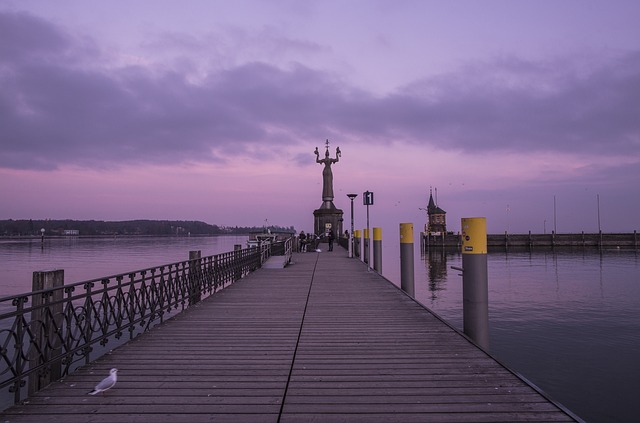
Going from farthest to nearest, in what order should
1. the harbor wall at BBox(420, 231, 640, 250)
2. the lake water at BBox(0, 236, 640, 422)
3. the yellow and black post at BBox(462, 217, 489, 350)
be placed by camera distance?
the harbor wall at BBox(420, 231, 640, 250) < the lake water at BBox(0, 236, 640, 422) < the yellow and black post at BBox(462, 217, 489, 350)

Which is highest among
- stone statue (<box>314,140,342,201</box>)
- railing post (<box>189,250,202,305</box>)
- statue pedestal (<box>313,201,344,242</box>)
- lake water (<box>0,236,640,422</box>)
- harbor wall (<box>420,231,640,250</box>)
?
stone statue (<box>314,140,342,201</box>)

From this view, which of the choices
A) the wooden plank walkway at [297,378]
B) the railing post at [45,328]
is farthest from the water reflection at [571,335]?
the railing post at [45,328]

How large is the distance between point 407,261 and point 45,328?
33.4ft

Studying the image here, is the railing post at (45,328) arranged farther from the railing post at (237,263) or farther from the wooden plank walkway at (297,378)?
the railing post at (237,263)

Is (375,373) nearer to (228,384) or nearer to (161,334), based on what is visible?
(228,384)

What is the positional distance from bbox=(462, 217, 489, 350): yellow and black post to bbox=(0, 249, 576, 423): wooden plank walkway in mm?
374

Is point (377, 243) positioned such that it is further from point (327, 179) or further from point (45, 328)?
point (327, 179)

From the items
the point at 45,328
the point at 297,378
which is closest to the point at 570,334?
the point at 297,378

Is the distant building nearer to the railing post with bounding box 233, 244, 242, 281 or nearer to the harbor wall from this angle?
the harbor wall

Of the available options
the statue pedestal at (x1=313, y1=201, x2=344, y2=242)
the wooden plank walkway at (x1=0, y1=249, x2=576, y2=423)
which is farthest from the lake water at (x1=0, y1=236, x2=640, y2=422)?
the statue pedestal at (x1=313, y1=201, x2=344, y2=242)

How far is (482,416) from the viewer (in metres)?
4.03

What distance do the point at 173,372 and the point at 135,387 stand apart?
0.55m

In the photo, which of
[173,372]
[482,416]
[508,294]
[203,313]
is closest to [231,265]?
[203,313]

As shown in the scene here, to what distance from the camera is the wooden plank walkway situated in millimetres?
4117
